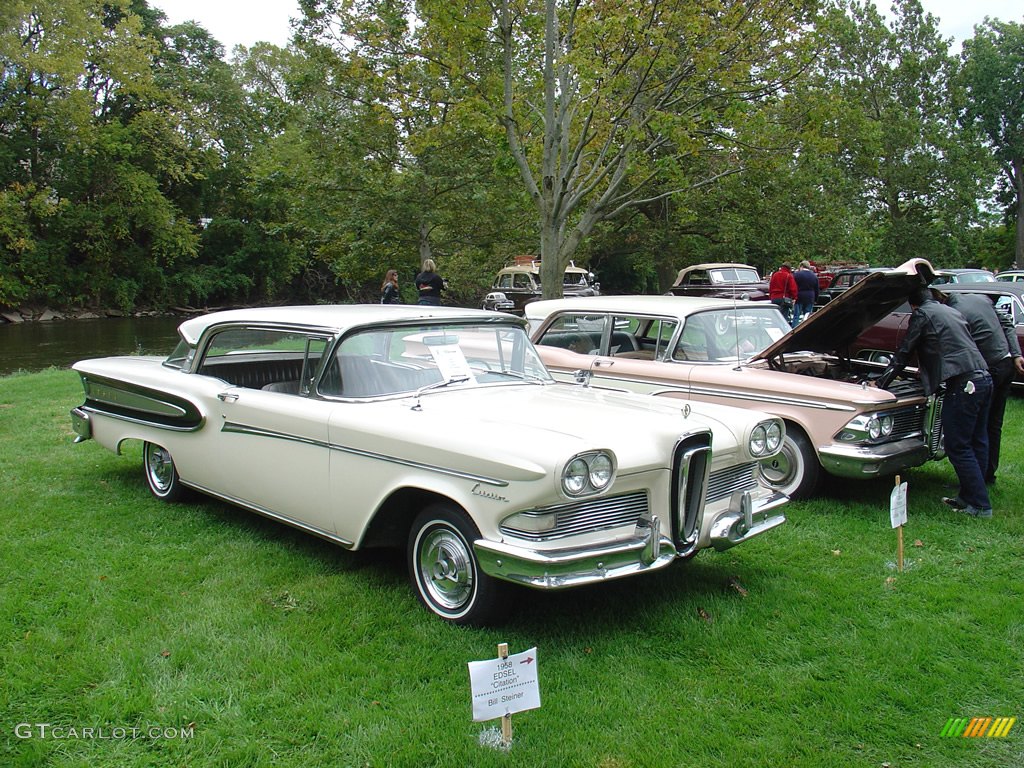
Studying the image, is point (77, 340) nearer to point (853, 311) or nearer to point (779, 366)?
point (779, 366)

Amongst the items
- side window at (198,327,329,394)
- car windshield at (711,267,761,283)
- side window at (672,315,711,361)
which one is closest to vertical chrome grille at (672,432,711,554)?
side window at (198,327,329,394)

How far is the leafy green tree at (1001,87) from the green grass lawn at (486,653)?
155 feet

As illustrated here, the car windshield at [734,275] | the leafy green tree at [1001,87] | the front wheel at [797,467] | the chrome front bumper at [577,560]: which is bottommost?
the front wheel at [797,467]

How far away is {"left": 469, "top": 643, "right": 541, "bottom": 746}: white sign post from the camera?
2.84 meters

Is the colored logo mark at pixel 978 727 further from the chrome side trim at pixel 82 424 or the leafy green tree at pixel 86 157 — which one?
the leafy green tree at pixel 86 157

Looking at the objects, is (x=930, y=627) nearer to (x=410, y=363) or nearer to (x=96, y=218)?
(x=410, y=363)

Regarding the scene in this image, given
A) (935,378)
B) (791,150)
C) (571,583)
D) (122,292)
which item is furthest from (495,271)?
(571,583)

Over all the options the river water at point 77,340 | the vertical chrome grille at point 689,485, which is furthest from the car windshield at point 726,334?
the river water at point 77,340

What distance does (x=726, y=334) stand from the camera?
7.32m

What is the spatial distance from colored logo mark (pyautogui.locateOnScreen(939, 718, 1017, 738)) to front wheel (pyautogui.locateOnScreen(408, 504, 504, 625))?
197 cm

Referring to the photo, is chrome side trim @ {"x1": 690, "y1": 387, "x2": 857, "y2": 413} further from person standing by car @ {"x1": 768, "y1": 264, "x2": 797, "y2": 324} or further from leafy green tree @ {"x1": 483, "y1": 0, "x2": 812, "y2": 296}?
person standing by car @ {"x1": 768, "y1": 264, "x2": 797, "y2": 324}

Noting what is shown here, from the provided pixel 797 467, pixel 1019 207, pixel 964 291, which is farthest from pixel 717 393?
pixel 1019 207

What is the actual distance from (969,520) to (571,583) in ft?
12.3

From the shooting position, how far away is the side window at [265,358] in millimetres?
4926
